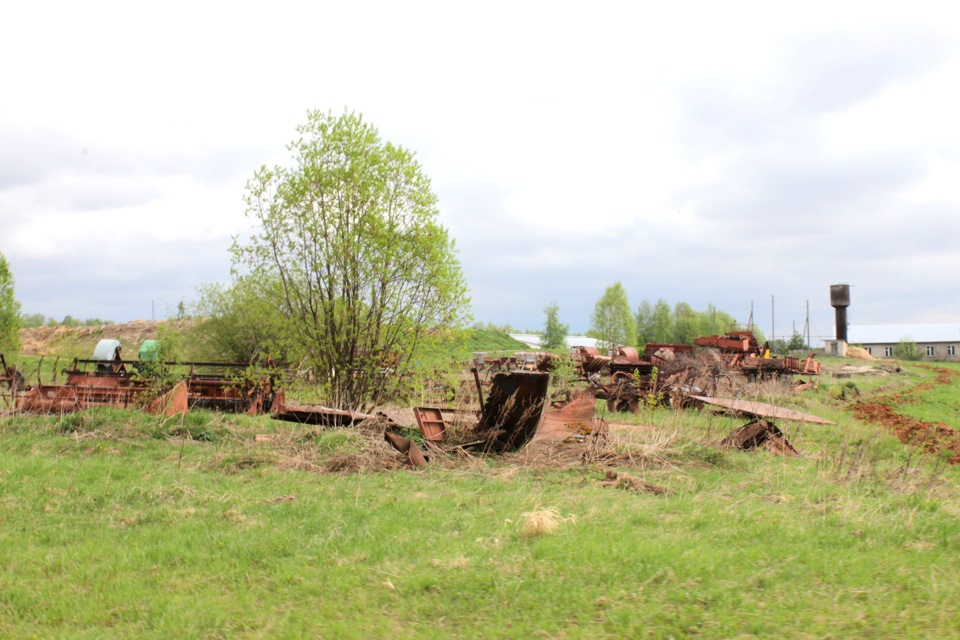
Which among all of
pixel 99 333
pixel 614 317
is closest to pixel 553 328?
pixel 614 317

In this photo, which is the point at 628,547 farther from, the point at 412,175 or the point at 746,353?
the point at 746,353

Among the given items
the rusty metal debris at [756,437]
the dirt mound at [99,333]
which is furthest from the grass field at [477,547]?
the dirt mound at [99,333]

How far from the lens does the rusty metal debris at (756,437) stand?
11117mm

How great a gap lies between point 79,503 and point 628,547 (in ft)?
18.6

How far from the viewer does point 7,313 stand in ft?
102

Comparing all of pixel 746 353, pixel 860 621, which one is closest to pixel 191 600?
pixel 860 621

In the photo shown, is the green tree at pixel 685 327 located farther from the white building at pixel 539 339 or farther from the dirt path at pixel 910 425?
the dirt path at pixel 910 425

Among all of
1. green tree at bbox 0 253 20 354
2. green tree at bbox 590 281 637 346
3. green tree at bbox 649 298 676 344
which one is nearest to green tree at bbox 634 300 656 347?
green tree at bbox 649 298 676 344

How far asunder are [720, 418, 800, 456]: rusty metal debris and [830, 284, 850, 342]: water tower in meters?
75.4

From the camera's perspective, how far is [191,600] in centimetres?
477

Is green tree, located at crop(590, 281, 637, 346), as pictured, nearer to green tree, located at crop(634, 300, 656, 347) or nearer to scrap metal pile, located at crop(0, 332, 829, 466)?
green tree, located at crop(634, 300, 656, 347)

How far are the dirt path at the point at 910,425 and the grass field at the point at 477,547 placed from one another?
2.90m

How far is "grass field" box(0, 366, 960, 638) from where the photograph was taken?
4.27m

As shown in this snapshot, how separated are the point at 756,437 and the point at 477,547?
7248 mm
